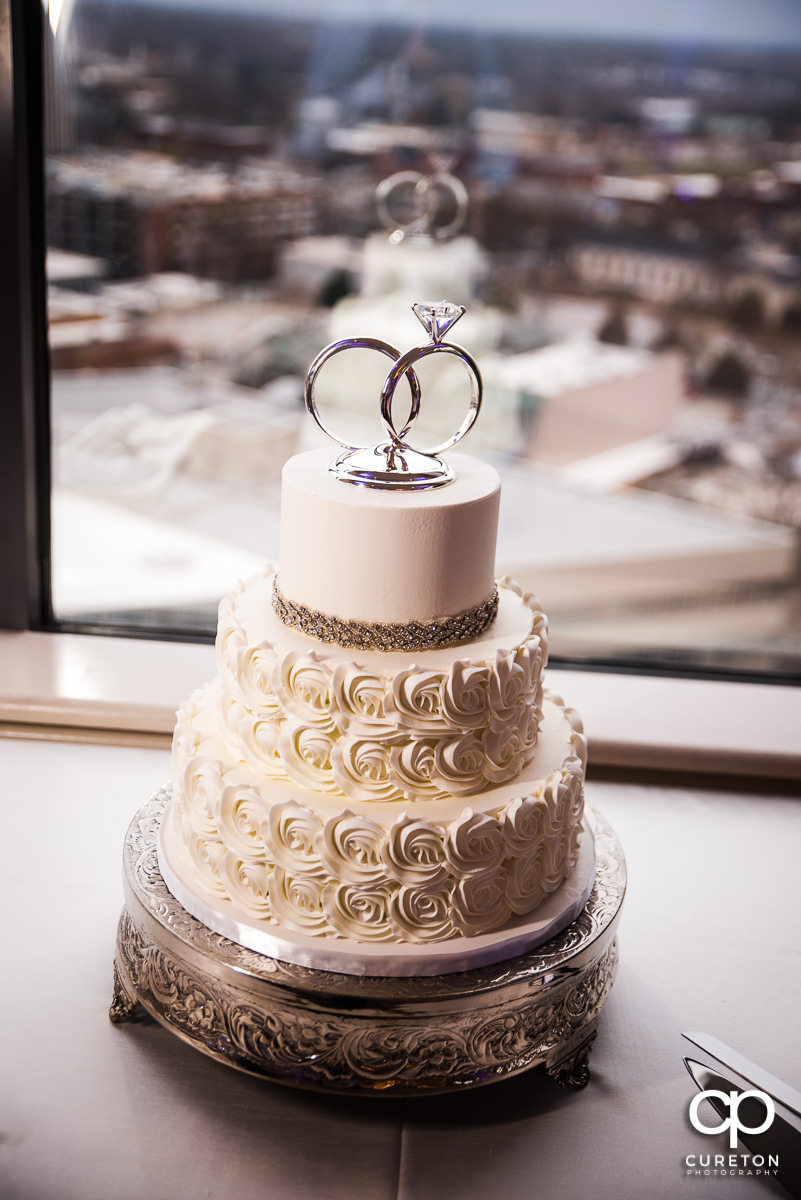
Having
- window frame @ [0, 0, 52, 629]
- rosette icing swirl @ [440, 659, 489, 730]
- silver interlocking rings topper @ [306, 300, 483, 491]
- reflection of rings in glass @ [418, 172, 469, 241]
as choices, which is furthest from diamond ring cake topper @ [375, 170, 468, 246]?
rosette icing swirl @ [440, 659, 489, 730]

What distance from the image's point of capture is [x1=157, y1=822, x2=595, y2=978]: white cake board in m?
1.23

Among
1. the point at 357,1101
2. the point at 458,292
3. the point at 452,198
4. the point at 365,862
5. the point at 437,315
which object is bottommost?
the point at 357,1101

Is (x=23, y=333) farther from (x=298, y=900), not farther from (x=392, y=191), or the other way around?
(x=298, y=900)

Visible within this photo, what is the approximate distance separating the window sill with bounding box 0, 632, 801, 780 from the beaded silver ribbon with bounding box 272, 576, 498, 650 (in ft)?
3.07

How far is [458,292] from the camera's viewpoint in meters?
2.67

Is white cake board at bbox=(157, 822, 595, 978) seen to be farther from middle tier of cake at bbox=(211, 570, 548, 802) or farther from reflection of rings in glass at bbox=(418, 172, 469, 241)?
reflection of rings in glass at bbox=(418, 172, 469, 241)

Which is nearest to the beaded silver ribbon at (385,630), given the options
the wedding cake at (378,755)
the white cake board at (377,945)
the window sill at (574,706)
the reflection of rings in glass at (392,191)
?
the wedding cake at (378,755)

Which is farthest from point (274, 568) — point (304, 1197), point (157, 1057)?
point (304, 1197)

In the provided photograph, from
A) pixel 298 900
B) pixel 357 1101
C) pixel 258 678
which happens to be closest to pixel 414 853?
pixel 298 900

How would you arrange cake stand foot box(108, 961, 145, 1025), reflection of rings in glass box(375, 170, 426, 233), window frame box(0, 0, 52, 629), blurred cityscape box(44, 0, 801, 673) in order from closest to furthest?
cake stand foot box(108, 961, 145, 1025), window frame box(0, 0, 52, 629), blurred cityscape box(44, 0, 801, 673), reflection of rings in glass box(375, 170, 426, 233)

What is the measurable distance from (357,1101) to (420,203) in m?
1.94

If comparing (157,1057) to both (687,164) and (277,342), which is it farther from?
(687,164)

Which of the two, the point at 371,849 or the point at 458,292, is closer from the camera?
the point at 371,849

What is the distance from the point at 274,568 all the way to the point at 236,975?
1.78 feet
